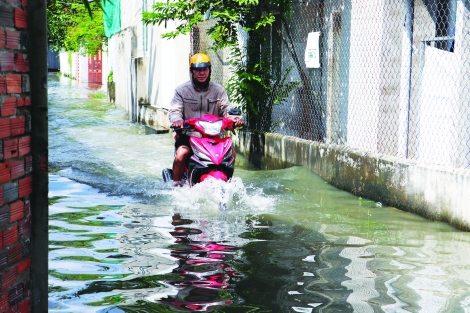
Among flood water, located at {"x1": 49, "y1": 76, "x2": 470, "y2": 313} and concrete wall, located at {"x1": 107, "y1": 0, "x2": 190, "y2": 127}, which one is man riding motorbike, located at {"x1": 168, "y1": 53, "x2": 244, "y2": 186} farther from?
concrete wall, located at {"x1": 107, "y1": 0, "x2": 190, "y2": 127}

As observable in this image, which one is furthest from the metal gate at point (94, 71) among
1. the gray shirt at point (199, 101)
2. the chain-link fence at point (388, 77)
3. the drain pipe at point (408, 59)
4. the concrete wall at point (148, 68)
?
the drain pipe at point (408, 59)

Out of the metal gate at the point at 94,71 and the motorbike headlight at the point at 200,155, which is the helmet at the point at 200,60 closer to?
the motorbike headlight at the point at 200,155

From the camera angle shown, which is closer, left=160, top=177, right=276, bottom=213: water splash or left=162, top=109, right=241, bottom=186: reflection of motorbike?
left=160, top=177, right=276, bottom=213: water splash

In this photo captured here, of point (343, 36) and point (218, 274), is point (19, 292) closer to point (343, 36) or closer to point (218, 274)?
point (218, 274)

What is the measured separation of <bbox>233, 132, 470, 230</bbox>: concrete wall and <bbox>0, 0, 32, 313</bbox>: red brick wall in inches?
186

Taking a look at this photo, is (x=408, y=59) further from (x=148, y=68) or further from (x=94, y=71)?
(x=94, y=71)

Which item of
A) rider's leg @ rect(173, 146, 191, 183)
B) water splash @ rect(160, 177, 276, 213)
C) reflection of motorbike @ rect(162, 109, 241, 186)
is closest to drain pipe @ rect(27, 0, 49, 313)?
water splash @ rect(160, 177, 276, 213)

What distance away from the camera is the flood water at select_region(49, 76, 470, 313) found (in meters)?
4.93

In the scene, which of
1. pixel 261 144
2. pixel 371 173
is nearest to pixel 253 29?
pixel 261 144

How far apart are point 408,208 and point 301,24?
4336 millimetres

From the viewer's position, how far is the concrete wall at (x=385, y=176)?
7531 millimetres

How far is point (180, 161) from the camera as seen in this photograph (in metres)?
9.09

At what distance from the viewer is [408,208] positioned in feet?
27.2

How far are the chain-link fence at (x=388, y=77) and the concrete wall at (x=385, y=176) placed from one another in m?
0.30
